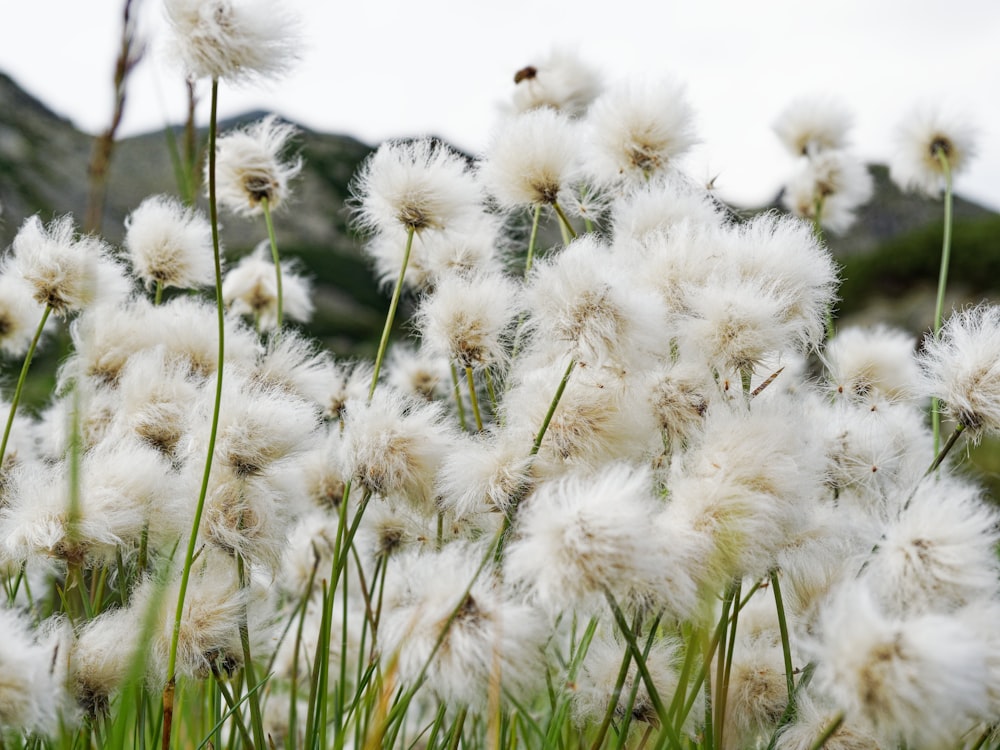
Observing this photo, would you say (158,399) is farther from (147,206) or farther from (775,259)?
(775,259)

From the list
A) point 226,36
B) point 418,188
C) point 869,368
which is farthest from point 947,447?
point 226,36

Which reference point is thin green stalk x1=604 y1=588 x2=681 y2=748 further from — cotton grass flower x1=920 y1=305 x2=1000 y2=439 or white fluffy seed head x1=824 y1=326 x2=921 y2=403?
white fluffy seed head x1=824 y1=326 x2=921 y2=403

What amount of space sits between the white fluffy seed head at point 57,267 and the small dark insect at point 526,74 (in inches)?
37.3

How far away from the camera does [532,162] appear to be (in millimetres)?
1256

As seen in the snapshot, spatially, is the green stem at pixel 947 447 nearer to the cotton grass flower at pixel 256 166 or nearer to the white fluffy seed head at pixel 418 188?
the white fluffy seed head at pixel 418 188

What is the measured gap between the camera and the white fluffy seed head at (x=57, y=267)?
1.15 m

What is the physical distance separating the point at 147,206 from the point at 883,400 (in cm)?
123

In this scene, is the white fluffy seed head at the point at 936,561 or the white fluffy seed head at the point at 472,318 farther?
the white fluffy seed head at the point at 472,318

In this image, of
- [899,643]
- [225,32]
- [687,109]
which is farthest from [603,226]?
[899,643]

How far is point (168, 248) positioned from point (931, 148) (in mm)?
1869

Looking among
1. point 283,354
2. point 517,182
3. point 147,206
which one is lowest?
point 283,354

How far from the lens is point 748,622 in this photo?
1110 millimetres

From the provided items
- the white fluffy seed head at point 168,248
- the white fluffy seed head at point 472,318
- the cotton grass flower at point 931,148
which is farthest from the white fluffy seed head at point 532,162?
the cotton grass flower at point 931,148

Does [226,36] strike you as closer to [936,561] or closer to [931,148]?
[936,561]
